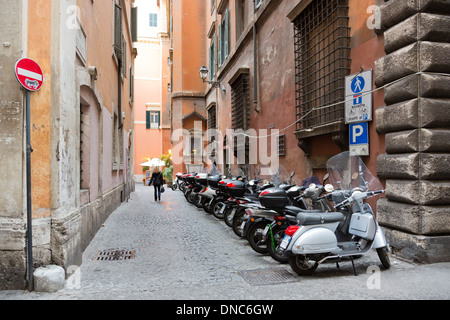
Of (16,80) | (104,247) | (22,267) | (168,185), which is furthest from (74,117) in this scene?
(168,185)

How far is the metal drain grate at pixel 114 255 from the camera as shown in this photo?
5902mm

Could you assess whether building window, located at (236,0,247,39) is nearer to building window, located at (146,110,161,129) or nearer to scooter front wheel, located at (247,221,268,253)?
scooter front wheel, located at (247,221,268,253)

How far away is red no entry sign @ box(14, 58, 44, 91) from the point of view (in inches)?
166

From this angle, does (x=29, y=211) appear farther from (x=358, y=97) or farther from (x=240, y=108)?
(x=240, y=108)

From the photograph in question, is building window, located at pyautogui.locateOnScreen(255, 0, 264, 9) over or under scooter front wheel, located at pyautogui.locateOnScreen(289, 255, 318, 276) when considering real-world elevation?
over

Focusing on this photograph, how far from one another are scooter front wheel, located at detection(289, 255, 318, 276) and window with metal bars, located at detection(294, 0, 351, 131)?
3.15 meters

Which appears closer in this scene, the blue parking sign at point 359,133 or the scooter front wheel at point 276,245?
the scooter front wheel at point 276,245

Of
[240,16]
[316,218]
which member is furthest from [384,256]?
[240,16]

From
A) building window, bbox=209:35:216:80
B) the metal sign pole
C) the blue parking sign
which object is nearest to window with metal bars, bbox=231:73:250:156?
building window, bbox=209:35:216:80

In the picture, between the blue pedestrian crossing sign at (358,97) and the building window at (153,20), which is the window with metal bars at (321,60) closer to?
the blue pedestrian crossing sign at (358,97)

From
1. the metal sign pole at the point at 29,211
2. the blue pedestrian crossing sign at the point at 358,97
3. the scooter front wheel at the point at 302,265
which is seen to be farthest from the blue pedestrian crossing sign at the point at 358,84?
the metal sign pole at the point at 29,211

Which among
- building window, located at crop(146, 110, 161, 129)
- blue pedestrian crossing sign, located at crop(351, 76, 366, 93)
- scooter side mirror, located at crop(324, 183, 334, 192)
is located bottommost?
scooter side mirror, located at crop(324, 183, 334, 192)

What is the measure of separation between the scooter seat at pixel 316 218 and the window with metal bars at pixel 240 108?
8.96 m
